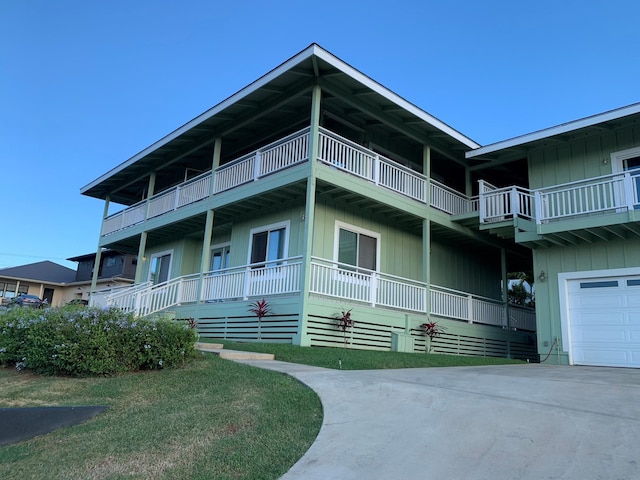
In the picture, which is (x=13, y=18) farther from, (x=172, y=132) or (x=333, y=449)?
(x=333, y=449)

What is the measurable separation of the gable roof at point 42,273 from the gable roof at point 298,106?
1116 inches

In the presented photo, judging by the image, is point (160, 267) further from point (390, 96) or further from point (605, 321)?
point (605, 321)

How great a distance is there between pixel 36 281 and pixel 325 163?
3687 cm

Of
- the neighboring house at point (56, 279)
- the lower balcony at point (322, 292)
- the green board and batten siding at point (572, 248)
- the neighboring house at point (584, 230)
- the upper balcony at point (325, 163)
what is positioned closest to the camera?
the neighboring house at point (584, 230)

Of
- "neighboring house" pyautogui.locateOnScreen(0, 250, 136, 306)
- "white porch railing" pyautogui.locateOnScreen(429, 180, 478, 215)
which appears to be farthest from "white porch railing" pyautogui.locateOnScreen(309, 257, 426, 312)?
"neighboring house" pyautogui.locateOnScreen(0, 250, 136, 306)

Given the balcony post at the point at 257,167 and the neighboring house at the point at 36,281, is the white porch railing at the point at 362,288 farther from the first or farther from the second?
the neighboring house at the point at 36,281

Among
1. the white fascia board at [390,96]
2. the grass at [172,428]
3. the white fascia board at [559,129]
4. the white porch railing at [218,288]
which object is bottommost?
the grass at [172,428]

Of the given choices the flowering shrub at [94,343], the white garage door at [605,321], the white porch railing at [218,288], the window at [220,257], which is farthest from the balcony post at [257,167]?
the white garage door at [605,321]

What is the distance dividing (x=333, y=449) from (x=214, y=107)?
12.2 metres

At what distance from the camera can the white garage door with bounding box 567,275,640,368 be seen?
11.9 metres

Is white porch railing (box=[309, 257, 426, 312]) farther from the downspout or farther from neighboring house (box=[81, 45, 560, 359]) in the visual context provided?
the downspout

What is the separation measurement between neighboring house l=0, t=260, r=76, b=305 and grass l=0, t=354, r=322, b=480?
37.3 m

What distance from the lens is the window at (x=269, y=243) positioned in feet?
47.9

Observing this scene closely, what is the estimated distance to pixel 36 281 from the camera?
133ft
